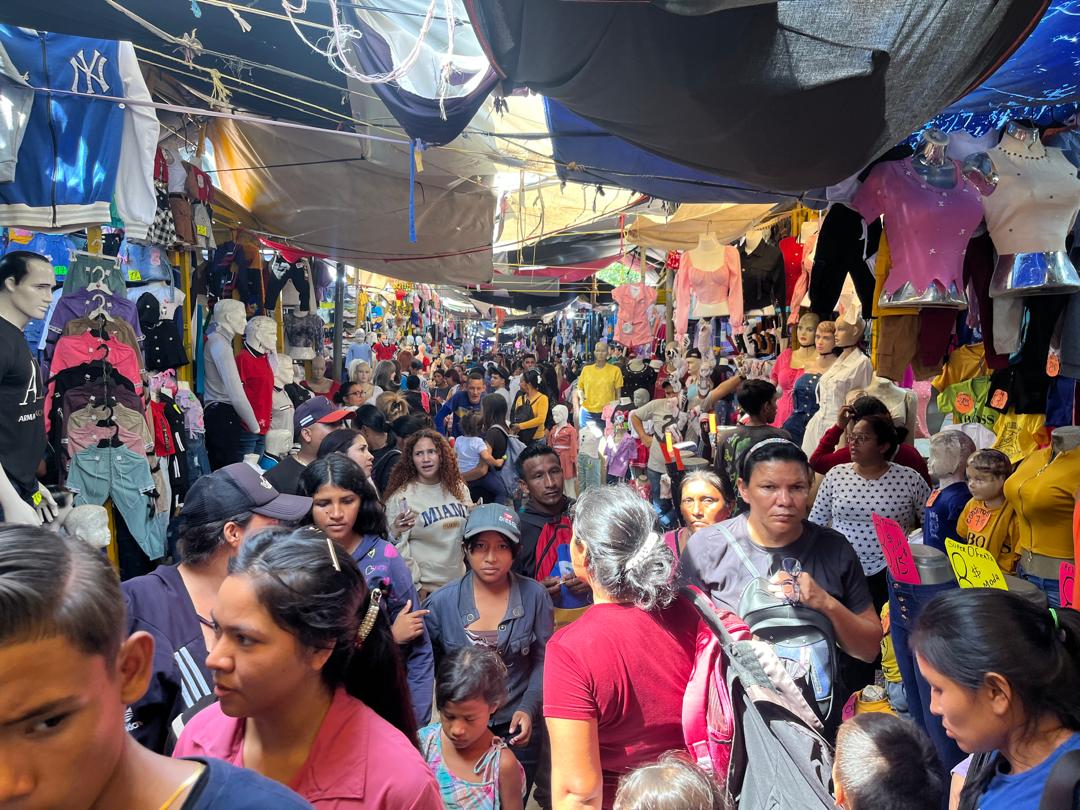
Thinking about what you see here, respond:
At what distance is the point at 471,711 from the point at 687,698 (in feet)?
2.90

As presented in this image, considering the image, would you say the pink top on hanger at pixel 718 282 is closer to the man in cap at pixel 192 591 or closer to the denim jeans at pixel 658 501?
the denim jeans at pixel 658 501

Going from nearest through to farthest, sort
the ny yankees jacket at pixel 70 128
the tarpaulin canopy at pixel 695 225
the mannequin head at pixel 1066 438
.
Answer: the mannequin head at pixel 1066 438 → the ny yankees jacket at pixel 70 128 → the tarpaulin canopy at pixel 695 225

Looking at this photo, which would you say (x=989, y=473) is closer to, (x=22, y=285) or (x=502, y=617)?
(x=502, y=617)

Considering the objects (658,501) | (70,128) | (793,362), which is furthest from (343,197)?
(793,362)

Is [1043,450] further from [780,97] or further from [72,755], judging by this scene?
[72,755]

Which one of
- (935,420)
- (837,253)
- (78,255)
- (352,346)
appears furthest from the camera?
(352,346)

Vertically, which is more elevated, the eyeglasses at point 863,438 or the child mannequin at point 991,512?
the eyeglasses at point 863,438

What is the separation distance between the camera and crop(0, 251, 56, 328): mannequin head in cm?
374

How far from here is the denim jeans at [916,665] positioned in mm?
2312

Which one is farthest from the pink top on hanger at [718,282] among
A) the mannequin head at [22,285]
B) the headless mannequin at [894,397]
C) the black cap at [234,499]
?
the black cap at [234,499]

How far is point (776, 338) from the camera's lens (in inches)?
325

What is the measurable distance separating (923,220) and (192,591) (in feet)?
10.5

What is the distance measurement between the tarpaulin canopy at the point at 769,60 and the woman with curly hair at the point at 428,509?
7.44 ft

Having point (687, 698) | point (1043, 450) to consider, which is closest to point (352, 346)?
point (1043, 450)
